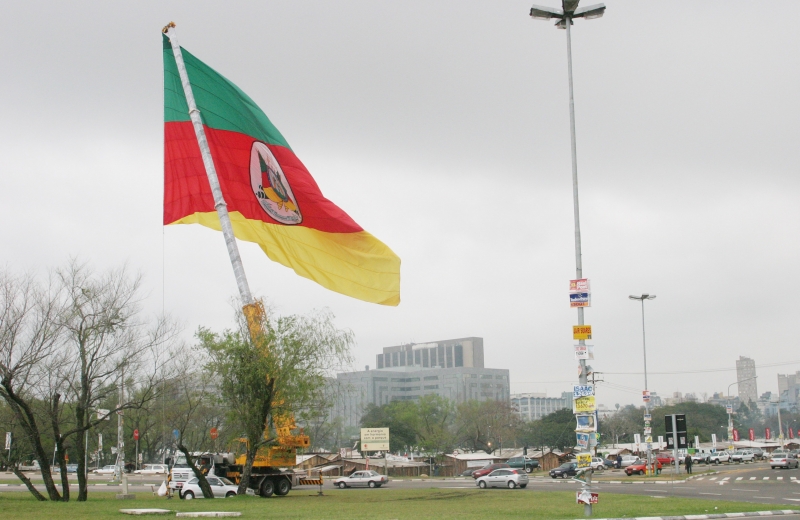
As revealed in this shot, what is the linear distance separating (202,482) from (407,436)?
111207 mm

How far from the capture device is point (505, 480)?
54.0m

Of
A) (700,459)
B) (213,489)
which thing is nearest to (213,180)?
(213,489)

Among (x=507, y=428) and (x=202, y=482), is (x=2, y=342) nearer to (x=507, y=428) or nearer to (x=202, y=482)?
(x=202, y=482)

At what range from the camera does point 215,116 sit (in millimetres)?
31469

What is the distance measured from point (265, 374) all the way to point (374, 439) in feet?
172

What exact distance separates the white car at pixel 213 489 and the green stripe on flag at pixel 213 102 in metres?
18.4

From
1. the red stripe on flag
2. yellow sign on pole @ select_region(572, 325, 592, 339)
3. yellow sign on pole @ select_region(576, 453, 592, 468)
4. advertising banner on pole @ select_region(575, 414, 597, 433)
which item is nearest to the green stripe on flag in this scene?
the red stripe on flag

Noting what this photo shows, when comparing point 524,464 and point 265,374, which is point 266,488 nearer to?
point 265,374

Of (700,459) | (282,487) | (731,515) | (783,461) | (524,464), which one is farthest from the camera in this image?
(700,459)

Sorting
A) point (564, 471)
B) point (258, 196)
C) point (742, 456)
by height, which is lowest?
point (742, 456)

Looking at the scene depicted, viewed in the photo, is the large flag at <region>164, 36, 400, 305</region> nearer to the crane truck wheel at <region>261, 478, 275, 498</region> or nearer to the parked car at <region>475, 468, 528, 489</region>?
the crane truck wheel at <region>261, 478, 275, 498</region>

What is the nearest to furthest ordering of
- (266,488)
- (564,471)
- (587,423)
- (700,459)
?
(587,423) < (266,488) < (564,471) < (700,459)

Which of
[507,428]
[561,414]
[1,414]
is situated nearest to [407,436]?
[507,428]

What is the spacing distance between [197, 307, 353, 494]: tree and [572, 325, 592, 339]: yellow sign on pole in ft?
57.5
